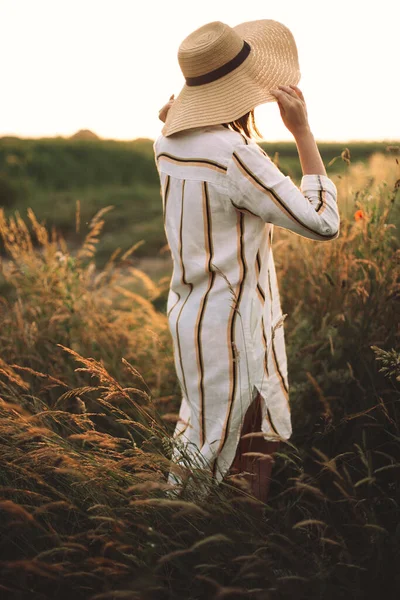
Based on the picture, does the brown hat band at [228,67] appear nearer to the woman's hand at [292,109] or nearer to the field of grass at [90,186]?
the woman's hand at [292,109]

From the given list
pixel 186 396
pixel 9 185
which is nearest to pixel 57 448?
pixel 186 396

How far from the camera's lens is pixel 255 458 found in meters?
1.82

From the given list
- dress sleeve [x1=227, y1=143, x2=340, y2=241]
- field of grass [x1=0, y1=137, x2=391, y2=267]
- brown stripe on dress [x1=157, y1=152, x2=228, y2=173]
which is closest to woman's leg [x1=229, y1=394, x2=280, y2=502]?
dress sleeve [x1=227, y1=143, x2=340, y2=241]

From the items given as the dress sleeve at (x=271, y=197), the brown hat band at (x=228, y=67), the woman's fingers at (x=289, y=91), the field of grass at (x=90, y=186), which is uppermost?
the field of grass at (x=90, y=186)

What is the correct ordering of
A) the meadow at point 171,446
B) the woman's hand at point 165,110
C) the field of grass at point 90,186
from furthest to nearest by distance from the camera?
the field of grass at point 90,186 → the woman's hand at point 165,110 → the meadow at point 171,446

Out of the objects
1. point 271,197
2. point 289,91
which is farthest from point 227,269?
point 289,91

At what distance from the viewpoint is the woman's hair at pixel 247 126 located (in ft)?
5.77

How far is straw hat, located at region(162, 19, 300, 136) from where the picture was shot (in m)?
1.67

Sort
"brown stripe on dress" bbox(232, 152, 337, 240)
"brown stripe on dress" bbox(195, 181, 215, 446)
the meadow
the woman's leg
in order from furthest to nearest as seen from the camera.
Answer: the woman's leg, "brown stripe on dress" bbox(195, 181, 215, 446), "brown stripe on dress" bbox(232, 152, 337, 240), the meadow

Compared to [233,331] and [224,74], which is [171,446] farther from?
[224,74]

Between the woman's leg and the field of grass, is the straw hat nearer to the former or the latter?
the woman's leg

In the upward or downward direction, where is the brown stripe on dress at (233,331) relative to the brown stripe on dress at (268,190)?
downward

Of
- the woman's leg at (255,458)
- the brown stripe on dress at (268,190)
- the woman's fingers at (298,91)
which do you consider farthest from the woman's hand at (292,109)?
the woman's leg at (255,458)

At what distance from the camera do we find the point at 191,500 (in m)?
1.62
